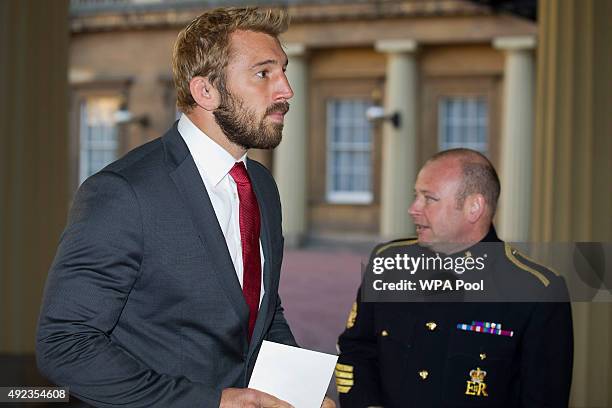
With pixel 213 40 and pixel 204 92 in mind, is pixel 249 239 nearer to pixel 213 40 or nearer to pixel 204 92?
pixel 204 92

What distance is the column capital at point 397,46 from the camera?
13.9 metres

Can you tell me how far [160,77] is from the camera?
52.3ft

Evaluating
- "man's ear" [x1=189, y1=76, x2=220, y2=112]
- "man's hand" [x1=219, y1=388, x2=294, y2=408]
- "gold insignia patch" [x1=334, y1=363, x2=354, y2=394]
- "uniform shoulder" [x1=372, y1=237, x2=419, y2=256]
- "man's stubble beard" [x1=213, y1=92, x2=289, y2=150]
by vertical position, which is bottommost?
"gold insignia patch" [x1=334, y1=363, x2=354, y2=394]

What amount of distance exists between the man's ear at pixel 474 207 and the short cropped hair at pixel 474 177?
0.01 meters

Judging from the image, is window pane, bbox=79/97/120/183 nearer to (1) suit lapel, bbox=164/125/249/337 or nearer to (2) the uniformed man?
(2) the uniformed man

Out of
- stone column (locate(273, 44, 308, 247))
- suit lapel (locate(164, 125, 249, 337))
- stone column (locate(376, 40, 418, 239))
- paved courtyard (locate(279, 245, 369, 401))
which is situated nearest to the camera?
suit lapel (locate(164, 125, 249, 337))

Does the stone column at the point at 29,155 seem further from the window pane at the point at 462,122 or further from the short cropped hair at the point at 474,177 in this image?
the window pane at the point at 462,122

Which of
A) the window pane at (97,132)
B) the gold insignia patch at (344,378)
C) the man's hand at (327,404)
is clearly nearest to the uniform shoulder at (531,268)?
the gold insignia patch at (344,378)

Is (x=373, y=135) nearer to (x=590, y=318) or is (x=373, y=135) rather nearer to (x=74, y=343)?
(x=590, y=318)

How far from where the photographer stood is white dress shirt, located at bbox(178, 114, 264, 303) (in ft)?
5.84

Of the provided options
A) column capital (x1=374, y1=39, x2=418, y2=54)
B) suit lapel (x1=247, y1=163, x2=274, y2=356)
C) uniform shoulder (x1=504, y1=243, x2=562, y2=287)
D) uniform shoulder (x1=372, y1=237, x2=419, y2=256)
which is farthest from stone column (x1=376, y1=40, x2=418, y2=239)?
suit lapel (x1=247, y1=163, x2=274, y2=356)

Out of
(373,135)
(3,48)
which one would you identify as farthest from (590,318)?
(373,135)

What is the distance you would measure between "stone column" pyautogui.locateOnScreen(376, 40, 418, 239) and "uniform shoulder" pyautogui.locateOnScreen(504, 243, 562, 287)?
452 inches

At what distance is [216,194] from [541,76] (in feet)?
9.50
